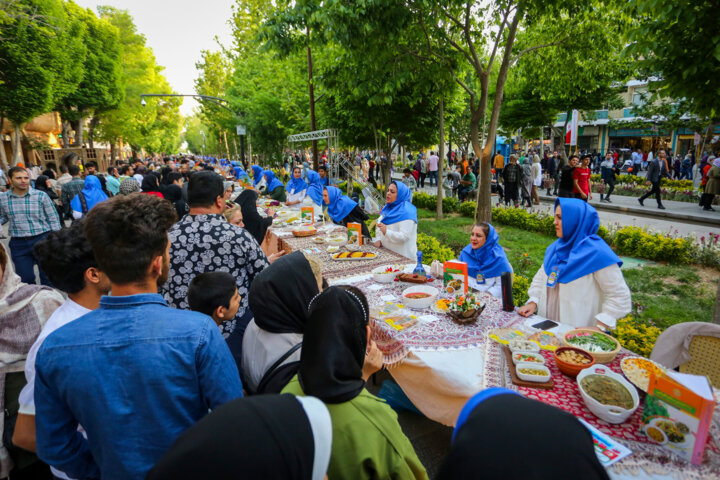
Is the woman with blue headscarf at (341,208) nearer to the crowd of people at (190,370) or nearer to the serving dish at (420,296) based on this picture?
the serving dish at (420,296)

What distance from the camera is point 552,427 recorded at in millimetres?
889

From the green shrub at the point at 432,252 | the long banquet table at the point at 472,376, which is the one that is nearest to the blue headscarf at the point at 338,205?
the green shrub at the point at 432,252

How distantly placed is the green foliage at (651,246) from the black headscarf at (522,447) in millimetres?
8749

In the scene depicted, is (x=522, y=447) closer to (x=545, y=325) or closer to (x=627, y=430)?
(x=627, y=430)

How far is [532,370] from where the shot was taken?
7.65 ft

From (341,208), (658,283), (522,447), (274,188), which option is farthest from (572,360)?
(274,188)

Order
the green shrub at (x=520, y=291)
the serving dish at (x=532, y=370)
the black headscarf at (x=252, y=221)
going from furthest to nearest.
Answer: the black headscarf at (x=252, y=221) < the green shrub at (x=520, y=291) < the serving dish at (x=532, y=370)

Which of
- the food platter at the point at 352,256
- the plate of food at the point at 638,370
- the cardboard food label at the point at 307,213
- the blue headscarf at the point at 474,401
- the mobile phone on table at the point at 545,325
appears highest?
the blue headscarf at the point at 474,401

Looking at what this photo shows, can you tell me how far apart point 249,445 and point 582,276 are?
319 centimetres

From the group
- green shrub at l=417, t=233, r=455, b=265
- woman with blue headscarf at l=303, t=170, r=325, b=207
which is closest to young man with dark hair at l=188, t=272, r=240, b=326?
green shrub at l=417, t=233, r=455, b=265

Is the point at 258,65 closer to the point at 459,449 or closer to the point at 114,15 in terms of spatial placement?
the point at 459,449

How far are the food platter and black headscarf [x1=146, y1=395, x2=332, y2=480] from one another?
13.7 feet

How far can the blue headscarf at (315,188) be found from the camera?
10.5 meters

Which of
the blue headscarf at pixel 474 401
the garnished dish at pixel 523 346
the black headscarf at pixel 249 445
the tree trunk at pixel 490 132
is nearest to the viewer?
the black headscarf at pixel 249 445
